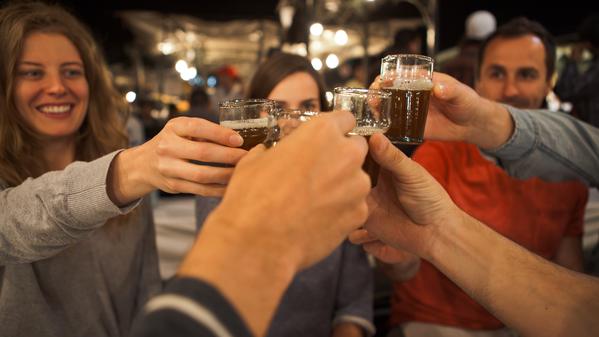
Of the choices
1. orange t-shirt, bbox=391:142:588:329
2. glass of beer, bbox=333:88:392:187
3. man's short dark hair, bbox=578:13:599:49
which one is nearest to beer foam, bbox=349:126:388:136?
glass of beer, bbox=333:88:392:187

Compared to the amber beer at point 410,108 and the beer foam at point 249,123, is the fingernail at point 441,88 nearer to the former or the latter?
the amber beer at point 410,108

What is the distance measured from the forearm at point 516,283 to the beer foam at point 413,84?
45 centimetres

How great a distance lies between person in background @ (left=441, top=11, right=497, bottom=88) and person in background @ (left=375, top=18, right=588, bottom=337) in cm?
93

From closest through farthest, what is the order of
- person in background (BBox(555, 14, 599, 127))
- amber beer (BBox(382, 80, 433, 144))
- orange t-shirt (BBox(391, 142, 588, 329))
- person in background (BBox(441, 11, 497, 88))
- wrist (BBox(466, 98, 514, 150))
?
amber beer (BBox(382, 80, 433, 144)) → wrist (BBox(466, 98, 514, 150)) → orange t-shirt (BBox(391, 142, 588, 329)) → person in background (BBox(441, 11, 497, 88)) → person in background (BBox(555, 14, 599, 127))

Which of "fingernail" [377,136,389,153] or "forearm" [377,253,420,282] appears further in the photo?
"forearm" [377,253,420,282]

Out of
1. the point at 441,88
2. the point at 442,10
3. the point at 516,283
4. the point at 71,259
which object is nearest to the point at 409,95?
the point at 441,88

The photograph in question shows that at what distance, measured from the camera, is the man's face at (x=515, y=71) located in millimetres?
2461

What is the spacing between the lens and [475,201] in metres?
2.13

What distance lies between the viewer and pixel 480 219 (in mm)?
2088

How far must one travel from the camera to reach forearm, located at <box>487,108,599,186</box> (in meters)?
1.69

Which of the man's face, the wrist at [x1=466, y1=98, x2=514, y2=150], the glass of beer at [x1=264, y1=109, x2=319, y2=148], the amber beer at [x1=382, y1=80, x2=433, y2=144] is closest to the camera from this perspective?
the glass of beer at [x1=264, y1=109, x2=319, y2=148]

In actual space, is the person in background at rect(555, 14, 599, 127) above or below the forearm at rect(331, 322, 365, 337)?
above

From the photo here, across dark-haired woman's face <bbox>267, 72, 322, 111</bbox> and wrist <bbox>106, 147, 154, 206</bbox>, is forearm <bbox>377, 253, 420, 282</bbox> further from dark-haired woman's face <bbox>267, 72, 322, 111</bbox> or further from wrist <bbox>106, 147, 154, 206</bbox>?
wrist <bbox>106, 147, 154, 206</bbox>

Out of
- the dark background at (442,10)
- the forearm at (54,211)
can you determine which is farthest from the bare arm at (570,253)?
the dark background at (442,10)
